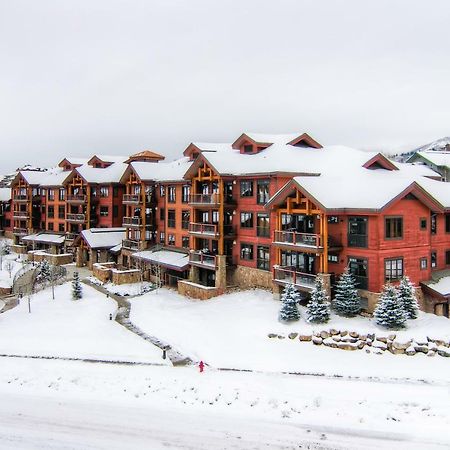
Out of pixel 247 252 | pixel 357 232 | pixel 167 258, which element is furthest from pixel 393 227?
pixel 167 258

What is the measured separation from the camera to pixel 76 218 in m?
61.4

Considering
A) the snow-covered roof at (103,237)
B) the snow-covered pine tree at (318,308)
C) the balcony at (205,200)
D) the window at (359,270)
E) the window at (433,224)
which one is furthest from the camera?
the snow-covered roof at (103,237)

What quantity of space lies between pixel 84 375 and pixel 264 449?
10.6 meters

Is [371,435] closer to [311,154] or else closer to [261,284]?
[261,284]

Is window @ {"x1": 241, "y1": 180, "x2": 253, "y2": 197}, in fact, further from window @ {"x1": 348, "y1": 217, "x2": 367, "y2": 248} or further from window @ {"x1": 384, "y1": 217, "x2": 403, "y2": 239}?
window @ {"x1": 384, "y1": 217, "x2": 403, "y2": 239}

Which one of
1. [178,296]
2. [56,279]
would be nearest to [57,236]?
[56,279]

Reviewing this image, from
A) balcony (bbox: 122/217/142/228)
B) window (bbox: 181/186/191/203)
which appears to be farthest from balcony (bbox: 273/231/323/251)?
balcony (bbox: 122/217/142/228)

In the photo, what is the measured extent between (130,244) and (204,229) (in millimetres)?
14387

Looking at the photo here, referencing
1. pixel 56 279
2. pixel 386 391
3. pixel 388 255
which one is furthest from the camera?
pixel 56 279

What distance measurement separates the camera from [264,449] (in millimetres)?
15477

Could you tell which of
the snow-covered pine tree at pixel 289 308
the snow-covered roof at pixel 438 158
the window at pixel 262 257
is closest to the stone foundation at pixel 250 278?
the window at pixel 262 257

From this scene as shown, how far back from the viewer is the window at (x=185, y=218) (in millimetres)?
44938

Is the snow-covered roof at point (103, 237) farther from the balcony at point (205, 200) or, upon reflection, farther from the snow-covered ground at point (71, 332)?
the balcony at point (205, 200)

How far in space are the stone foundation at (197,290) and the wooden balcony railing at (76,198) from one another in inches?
1066
